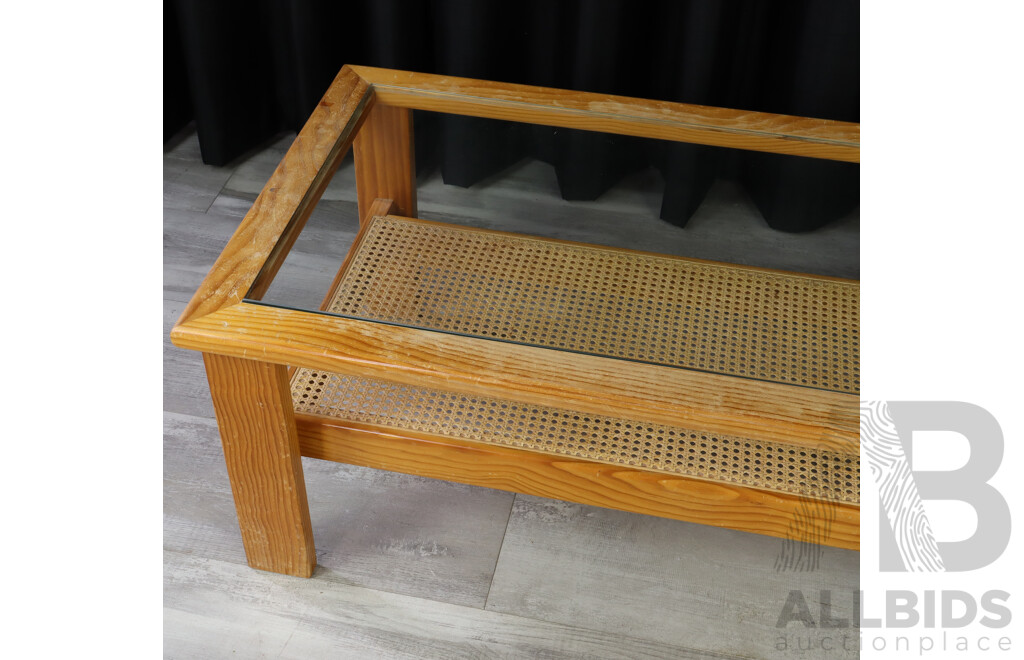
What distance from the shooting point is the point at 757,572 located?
3.75 ft

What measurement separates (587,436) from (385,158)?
47 centimetres

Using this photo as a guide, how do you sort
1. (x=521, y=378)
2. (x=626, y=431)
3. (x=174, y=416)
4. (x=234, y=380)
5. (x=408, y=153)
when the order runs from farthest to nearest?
(x=174, y=416)
(x=408, y=153)
(x=626, y=431)
(x=234, y=380)
(x=521, y=378)

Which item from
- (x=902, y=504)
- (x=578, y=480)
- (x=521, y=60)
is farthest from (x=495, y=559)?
(x=521, y=60)

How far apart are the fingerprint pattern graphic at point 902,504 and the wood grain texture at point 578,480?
0.06 meters

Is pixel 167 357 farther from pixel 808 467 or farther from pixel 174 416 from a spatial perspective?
pixel 808 467

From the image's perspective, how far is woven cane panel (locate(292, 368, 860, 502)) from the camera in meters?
0.95

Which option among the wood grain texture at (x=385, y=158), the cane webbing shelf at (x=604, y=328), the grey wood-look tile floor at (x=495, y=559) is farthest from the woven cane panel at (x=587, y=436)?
the wood grain texture at (x=385, y=158)

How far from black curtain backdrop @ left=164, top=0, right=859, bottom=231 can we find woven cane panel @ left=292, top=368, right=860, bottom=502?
12.3 inches

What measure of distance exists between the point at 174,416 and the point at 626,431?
695mm

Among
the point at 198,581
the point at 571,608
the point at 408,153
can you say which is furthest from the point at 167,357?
the point at 571,608

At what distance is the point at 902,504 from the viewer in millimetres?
852
